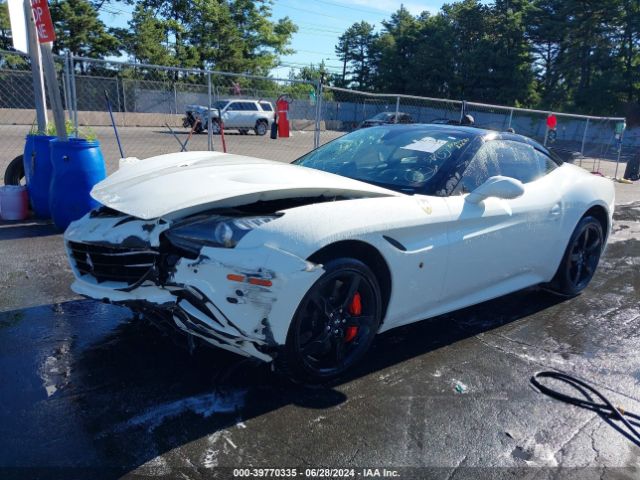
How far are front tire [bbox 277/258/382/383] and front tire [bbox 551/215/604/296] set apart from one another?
2330 millimetres

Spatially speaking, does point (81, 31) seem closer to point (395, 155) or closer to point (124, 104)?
point (124, 104)

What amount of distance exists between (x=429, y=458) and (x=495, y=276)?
1.77 meters

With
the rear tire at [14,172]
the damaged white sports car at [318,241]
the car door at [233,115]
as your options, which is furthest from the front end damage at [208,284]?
the car door at [233,115]

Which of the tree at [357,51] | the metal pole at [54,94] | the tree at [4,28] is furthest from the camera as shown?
the tree at [357,51]

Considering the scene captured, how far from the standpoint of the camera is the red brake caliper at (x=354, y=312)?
314 cm

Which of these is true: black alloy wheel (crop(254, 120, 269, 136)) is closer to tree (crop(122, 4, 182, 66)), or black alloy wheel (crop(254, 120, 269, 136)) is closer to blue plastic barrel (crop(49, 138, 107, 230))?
tree (crop(122, 4, 182, 66))

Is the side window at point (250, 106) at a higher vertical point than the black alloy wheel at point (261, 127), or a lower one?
higher

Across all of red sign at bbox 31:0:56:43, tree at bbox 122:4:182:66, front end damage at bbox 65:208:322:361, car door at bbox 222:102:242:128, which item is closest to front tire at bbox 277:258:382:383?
front end damage at bbox 65:208:322:361

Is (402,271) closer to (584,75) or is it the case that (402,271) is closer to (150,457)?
(150,457)

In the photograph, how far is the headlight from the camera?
2.71 metres

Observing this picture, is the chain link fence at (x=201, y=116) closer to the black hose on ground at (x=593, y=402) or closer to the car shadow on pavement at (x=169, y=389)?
the car shadow on pavement at (x=169, y=389)

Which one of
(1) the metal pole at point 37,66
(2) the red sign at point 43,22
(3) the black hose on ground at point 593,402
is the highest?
(2) the red sign at point 43,22

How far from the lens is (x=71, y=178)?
19.7 ft

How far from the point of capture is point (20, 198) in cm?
657
